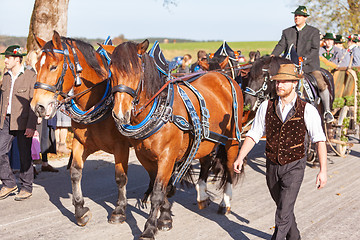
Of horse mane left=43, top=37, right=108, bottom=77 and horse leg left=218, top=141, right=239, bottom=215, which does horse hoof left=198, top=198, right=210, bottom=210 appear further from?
horse mane left=43, top=37, right=108, bottom=77

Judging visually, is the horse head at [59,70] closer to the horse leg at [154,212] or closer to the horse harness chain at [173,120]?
the horse harness chain at [173,120]

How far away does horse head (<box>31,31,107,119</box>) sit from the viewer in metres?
4.86

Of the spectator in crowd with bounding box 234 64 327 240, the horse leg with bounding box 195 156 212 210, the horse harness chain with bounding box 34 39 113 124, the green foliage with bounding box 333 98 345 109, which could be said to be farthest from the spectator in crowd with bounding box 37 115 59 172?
the green foliage with bounding box 333 98 345 109

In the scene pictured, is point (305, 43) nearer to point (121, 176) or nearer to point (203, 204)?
point (203, 204)

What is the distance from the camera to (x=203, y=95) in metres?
5.96

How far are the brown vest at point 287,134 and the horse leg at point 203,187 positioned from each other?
7.52 ft

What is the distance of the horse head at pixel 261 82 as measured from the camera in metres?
7.46

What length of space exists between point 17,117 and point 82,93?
189 centimetres

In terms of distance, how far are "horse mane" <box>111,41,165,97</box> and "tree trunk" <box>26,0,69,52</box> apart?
7.34m

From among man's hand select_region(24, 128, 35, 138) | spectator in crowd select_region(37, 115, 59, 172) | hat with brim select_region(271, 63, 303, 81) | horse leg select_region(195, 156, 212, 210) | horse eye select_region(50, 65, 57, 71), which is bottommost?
spectator in crowd select_region(37, 115, 59, 172)

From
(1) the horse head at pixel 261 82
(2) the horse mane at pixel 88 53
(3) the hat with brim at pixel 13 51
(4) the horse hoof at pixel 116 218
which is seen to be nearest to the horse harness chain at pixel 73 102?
(2) the horse mane at pixel 88 53

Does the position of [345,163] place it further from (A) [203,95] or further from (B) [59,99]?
(B) [59,99]

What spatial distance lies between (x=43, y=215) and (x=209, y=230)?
2404 millimetres

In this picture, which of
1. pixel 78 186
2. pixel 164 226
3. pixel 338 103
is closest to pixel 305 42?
pixel 338 103
